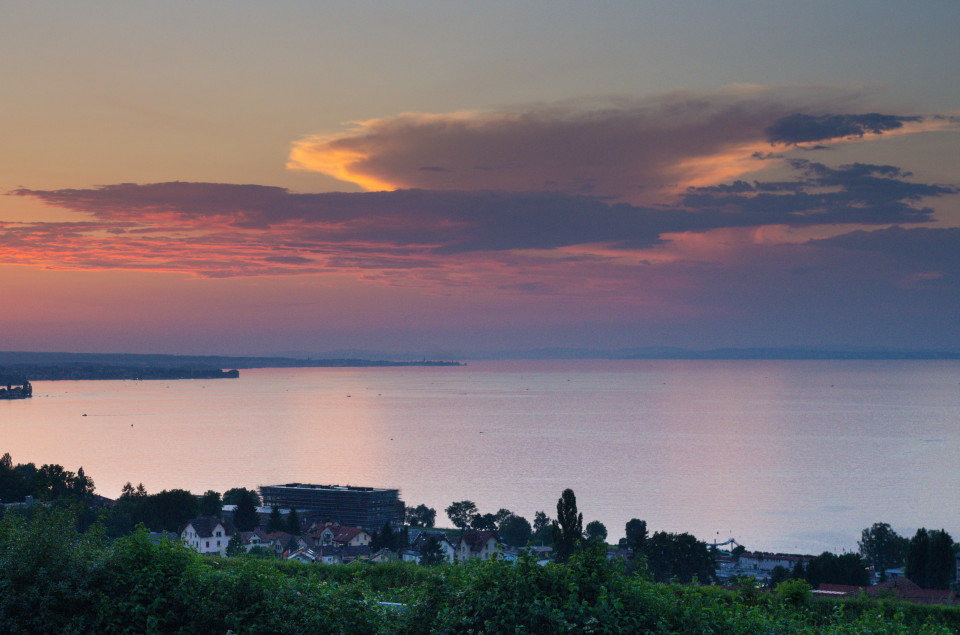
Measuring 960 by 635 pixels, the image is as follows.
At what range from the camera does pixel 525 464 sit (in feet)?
174

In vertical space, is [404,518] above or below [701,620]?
below

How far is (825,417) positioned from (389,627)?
8232cm

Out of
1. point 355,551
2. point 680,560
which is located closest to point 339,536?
point 355,551

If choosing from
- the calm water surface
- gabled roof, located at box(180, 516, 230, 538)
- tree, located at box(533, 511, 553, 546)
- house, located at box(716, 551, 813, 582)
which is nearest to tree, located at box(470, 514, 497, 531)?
tree, located at box(533, 511, 553, 546)

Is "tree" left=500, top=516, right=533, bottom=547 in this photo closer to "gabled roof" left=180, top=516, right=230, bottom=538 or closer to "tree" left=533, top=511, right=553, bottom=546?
"tree" left=533, top=511, right=553, bottom=546

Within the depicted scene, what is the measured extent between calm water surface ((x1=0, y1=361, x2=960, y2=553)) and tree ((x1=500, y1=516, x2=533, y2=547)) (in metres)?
4.36

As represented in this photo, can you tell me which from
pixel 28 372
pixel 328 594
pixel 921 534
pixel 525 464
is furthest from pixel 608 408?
pixel 28 372

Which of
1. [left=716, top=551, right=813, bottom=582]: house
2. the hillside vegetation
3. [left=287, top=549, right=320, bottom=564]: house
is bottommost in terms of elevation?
[left=716, top=551, right=813, bottom=582]: house

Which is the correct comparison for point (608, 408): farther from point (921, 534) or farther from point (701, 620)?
point (701, 620)

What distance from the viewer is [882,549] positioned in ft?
96.6

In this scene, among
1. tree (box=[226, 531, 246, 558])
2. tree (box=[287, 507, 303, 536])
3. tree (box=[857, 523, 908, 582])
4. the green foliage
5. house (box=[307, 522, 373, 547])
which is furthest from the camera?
tree (box=[857, 523, 908, 582])

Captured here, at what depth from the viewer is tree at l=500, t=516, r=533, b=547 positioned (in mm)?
31172

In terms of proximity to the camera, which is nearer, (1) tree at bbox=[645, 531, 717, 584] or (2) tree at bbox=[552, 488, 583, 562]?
(2) tree at bbox=[552, 488, 583, 562]

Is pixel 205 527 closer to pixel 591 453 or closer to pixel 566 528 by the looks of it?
pixel 566 528
